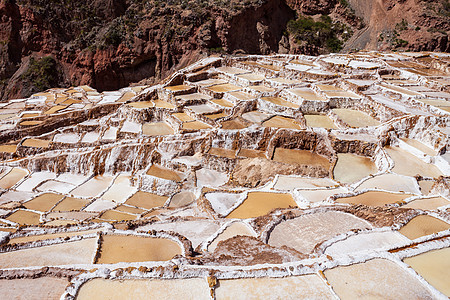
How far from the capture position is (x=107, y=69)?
31859mm

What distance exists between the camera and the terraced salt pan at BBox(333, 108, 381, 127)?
14422mm

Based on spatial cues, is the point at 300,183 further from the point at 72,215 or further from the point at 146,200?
the point at 72,215

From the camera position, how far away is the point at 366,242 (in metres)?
6.06

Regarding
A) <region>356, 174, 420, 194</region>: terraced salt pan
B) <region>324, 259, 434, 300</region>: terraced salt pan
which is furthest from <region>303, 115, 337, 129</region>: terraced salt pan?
<region>324, 259, 434, 300</region>: terraced salt pan

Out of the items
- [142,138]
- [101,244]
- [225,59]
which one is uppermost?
[225,59]

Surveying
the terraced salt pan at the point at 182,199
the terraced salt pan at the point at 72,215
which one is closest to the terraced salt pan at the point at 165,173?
the terraced salt pan at the point at 182,199

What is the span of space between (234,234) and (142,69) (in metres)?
28.9

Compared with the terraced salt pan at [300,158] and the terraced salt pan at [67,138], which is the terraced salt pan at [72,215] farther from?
the terraced salt pan at [300,158]

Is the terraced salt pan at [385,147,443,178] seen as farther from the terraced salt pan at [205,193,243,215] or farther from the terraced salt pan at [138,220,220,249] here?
the terraced salt pan at [138,220,220,249]

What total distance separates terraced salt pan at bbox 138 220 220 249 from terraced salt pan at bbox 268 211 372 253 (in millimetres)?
1652

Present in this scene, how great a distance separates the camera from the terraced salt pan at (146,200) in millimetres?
12062

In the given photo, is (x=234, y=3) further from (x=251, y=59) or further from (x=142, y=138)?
(x=142, y=138)

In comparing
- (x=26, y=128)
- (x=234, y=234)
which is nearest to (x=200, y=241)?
(x=234, y=234)

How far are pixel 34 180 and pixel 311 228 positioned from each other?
12.8 metres
